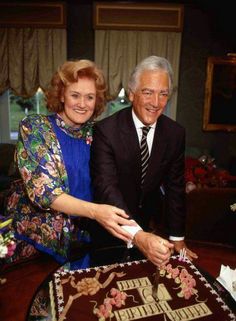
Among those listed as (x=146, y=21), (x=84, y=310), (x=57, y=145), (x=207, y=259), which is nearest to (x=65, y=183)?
(x=57, y=145)

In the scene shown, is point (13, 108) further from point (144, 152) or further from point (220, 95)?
point (144, 152)

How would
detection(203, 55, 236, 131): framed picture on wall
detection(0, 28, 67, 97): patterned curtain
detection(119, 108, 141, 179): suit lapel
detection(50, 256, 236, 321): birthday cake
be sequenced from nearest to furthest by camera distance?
detection(50, 256, 236, 321): birthday cake
detection(119, 108, 141, 179): suit lapel
detection(0, 28, 67, 97): patterned curtain
detection(203, 55, 236, 131): framed picture on wall

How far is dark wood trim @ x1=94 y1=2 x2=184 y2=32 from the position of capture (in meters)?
5.30

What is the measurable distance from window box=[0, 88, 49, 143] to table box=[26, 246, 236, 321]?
16.3 ft

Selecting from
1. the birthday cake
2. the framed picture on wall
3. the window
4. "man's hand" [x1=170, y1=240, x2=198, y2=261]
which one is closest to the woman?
the birthday cake

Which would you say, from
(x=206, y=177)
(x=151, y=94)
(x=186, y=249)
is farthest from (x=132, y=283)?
(x=206, y=177)

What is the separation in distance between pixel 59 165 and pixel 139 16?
14.7ft

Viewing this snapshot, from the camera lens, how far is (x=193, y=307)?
1.21 m

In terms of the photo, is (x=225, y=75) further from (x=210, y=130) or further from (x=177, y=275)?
(x=177, y=275)

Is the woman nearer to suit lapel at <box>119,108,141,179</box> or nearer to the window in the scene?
suit lapel at <box>119,108,141,179</box>

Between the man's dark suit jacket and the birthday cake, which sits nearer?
the birthday cake

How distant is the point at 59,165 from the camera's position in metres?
1.72

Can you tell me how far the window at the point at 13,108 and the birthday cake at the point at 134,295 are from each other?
523 centimetres

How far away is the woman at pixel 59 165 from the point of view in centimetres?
161
